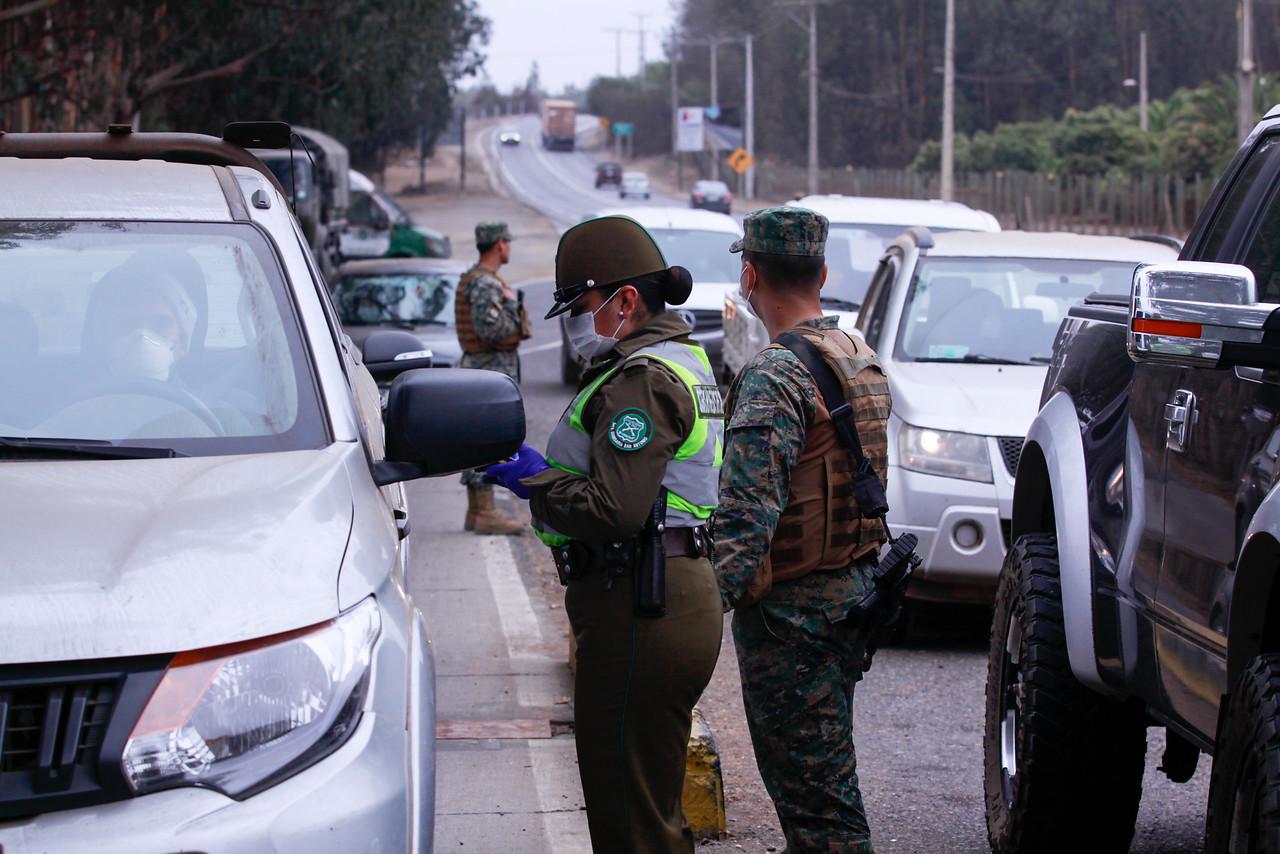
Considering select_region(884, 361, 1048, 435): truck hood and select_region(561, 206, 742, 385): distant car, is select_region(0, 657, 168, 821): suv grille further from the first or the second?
select_region(561, 206, 742, 385): distant car

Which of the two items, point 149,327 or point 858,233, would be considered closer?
point 149,327

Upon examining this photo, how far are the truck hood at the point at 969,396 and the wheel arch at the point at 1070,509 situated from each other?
245 cm

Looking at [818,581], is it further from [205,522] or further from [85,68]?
[85,68]

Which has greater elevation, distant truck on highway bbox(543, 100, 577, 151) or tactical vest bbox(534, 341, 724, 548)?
distant truck on highway bbox(543, 100, 577, 151)

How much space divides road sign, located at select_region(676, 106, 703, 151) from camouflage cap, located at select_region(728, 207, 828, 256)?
95218 millimetres

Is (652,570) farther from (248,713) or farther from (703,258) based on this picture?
(703,258)

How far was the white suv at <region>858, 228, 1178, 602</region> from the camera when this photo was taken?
7.22 m

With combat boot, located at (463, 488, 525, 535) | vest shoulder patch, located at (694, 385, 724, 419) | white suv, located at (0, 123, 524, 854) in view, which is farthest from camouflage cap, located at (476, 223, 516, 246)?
vest shoulder patch, located at (694, 385, 724, 419)

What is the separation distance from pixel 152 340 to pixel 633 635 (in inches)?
49.6

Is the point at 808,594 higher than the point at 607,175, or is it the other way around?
A: the point at 808,594

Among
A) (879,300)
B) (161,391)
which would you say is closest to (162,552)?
(161,391)

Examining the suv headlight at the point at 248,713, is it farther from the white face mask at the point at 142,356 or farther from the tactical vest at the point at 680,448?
the white face mask at the point at 142,356

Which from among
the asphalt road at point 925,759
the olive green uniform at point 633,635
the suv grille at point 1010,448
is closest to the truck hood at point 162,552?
the olive green uniform at point 633,635

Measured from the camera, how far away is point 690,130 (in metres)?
98.9
